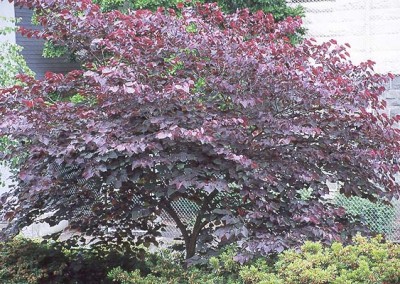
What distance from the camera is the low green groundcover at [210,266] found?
352cm

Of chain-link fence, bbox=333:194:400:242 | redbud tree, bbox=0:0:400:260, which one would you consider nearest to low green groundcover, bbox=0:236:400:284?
redbud tree, bbox=0:0:400:260

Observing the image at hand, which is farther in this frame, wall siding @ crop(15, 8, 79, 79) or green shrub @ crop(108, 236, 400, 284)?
wall siding @ crop(15, 8, 79, 79)

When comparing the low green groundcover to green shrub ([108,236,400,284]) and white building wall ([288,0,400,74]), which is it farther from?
white building wall ([288,0,400,74])

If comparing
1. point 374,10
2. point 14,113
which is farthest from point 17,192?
point 374,10

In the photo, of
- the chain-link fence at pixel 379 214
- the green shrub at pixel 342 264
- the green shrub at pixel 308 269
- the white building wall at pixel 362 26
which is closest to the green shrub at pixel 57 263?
the green shrub at pixel 308 269

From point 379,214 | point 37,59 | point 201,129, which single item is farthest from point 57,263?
point 37,59

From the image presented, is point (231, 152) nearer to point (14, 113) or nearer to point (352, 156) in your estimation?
point (352, 156)

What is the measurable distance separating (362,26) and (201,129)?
5.55 metres

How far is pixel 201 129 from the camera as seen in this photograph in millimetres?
3777

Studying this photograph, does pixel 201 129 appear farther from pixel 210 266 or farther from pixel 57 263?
pixel 57 263

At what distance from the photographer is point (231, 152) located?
4023 mm

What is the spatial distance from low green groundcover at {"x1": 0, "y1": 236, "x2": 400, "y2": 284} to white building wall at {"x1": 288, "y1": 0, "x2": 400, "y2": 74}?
4.76 metres

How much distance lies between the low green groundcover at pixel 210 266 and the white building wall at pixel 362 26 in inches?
188

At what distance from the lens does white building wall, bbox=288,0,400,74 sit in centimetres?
855
